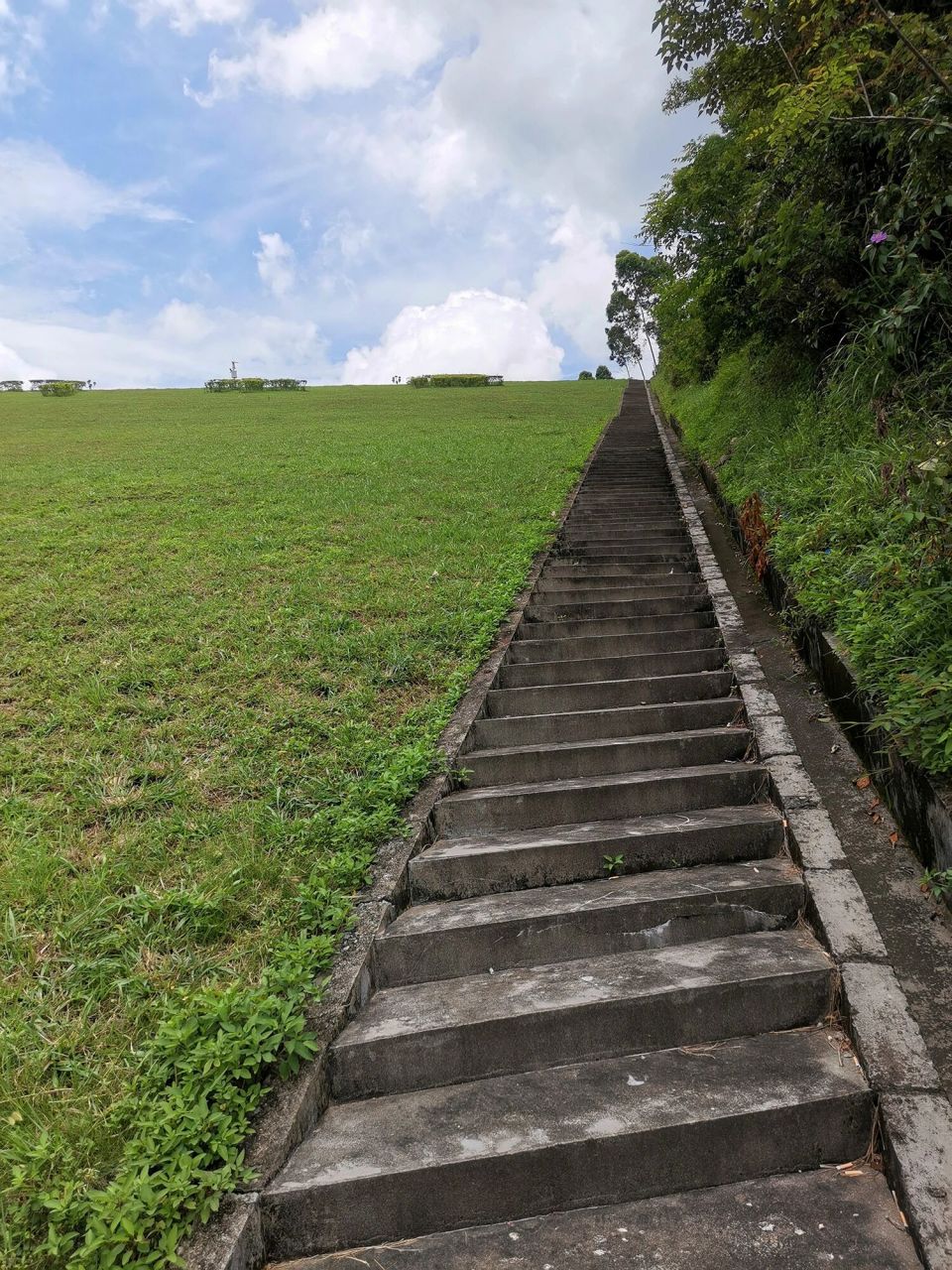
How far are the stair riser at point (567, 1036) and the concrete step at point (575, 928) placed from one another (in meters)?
0.41

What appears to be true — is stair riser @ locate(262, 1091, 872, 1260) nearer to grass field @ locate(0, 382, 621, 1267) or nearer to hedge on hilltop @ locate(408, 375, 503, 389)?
grass field @ locate(0, 382, 621, 1267)

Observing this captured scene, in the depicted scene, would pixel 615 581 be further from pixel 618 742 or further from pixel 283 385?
pixel 283 385

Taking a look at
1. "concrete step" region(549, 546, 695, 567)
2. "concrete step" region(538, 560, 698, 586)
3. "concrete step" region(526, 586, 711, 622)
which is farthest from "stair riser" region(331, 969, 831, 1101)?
"concrete step" region(549, 546, 695, 567)

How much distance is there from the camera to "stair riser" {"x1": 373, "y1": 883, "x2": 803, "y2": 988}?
302 centimetres

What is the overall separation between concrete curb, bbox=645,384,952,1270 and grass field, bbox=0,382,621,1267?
1.88 m

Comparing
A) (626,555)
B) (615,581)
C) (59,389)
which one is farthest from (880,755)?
(59,389)

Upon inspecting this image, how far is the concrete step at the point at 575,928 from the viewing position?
303cm

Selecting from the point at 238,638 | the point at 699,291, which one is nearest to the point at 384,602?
the point at 238,638

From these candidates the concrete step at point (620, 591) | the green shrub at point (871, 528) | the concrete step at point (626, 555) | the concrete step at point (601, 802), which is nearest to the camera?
the green shrub at point (871, 528)

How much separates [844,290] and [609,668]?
491 cm

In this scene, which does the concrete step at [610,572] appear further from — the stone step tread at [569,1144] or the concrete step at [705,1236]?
the concrete step at [705,1236]

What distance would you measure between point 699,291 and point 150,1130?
11662 mm

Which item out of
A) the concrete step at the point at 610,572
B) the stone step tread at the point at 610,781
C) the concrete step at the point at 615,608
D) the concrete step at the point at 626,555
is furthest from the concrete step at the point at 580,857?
the concrete step at the point at 626,555

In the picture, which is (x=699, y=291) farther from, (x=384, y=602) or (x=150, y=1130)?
(x=150, y=1130)
